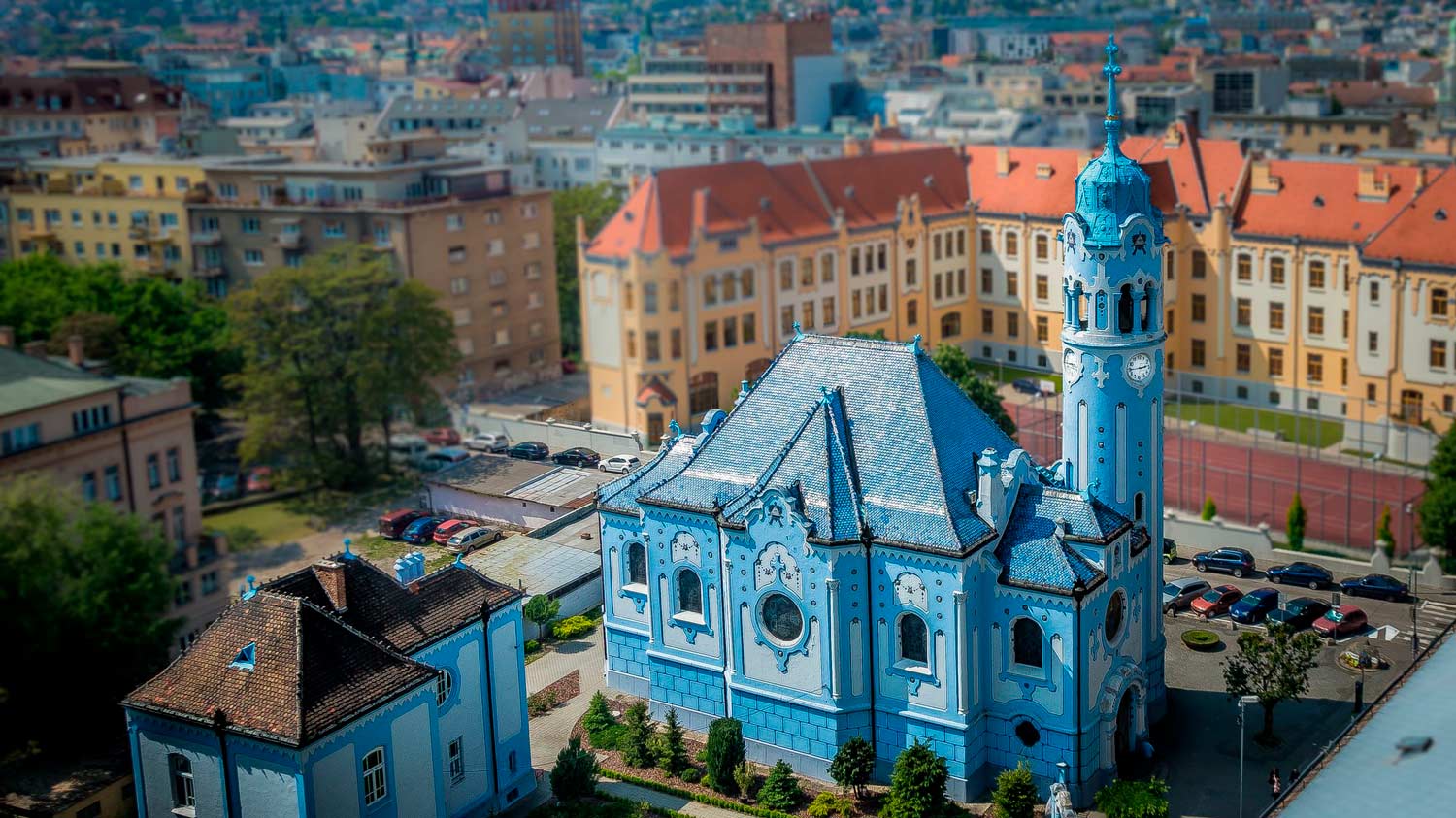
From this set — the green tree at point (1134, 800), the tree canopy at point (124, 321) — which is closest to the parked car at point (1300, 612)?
the green tree at point (1134, 800)

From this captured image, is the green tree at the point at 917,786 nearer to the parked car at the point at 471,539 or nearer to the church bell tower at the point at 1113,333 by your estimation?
the church bell tower at the point at 1113,333

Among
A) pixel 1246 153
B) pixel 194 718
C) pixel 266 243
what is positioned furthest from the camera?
pixel 266 243

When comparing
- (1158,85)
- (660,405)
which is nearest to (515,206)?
(660,405)

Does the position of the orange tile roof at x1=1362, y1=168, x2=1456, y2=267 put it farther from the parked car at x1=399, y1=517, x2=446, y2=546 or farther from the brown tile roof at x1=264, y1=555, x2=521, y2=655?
the brown tile roof at x1=264, y1=555, x2=521, y2=655

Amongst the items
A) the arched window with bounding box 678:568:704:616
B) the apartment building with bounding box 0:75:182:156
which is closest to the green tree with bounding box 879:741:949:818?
the arched window with bounding box 678:568:704:616

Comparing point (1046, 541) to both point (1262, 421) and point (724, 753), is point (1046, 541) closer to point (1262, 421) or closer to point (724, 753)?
point (724, 753)

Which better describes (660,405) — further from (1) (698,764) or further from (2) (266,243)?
(1) (698,764)
